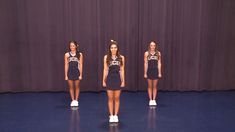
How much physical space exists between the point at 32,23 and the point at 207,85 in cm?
517

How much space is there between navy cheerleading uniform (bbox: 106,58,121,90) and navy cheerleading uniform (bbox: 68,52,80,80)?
1.28 metres

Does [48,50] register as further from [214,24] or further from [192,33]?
[214,24]

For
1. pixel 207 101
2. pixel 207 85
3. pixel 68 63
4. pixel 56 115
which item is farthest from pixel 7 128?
pixel 207 85

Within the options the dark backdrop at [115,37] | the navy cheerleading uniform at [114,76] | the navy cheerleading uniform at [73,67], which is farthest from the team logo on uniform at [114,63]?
the dark backdrop at [115,37]

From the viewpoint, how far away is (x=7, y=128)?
22.4 feet

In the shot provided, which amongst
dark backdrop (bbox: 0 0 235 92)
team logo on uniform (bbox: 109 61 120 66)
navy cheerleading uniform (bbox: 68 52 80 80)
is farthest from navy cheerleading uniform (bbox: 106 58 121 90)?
dark backdrop (bbox: 0 0 235 92)

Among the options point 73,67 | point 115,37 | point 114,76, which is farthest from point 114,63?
point 115,37

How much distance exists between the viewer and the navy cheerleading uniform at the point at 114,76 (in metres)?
6.84

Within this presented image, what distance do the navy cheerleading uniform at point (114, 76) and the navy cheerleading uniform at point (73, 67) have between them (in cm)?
128

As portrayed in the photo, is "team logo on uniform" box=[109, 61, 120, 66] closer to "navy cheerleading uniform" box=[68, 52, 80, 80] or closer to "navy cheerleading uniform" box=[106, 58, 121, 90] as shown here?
"navy cheerleading uniform" box=[106, 58, 121, 90]

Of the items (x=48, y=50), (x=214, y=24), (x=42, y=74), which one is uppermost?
(x=214, y=24)

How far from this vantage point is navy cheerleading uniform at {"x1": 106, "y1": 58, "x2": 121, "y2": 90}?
6.84m

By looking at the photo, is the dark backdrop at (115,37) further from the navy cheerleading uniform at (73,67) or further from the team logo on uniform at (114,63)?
the team logo on uniform at (114,63)

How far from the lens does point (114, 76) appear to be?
271 inches
